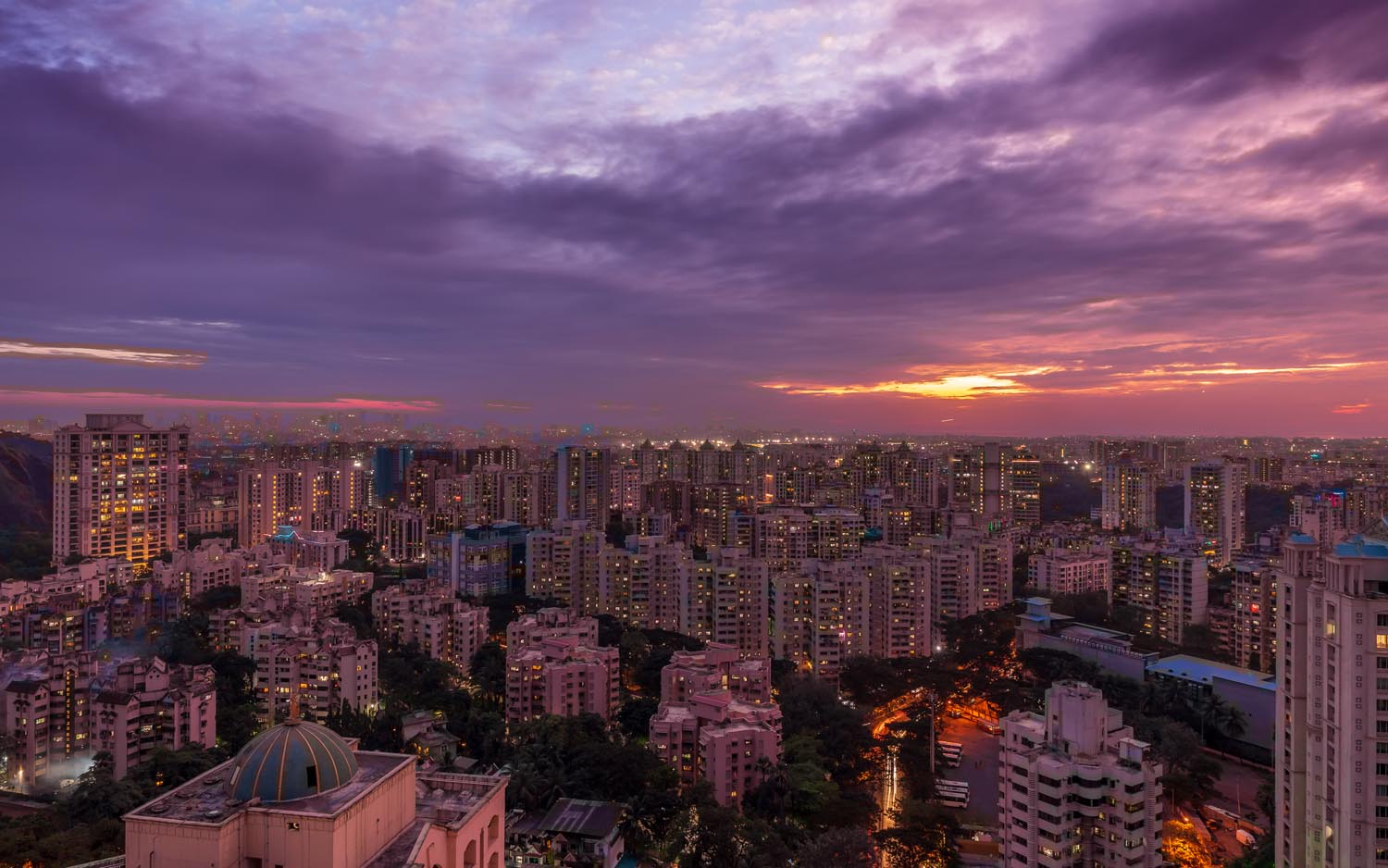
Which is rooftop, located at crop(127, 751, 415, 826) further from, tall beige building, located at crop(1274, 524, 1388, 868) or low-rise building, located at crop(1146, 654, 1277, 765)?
low-rise building, located at crop(1146, 654, 1277, 765)

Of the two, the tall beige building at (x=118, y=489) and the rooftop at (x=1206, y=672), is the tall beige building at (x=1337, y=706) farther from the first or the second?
the tall beige building at (x=118, y=489)

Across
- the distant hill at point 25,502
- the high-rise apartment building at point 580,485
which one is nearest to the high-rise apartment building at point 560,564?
the high-rise apartment building at point 580,485

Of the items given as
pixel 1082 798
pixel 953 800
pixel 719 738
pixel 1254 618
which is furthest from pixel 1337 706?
pixel 1254 618

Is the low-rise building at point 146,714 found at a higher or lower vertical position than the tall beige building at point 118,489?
A: lower

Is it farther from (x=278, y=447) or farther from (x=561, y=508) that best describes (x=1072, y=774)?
(x=278, y=447)

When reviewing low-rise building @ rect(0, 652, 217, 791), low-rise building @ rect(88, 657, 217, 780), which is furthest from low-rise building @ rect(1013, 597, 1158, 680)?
low-rise building @ rect(0, 652, 217, 791)

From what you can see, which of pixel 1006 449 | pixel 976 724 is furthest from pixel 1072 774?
pixel 1006 449
